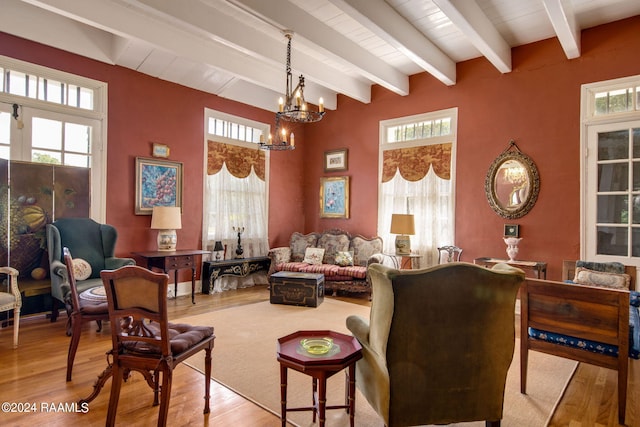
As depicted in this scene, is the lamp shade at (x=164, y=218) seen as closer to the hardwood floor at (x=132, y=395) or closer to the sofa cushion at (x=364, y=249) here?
the hardwood floor at (x=132, y=395)

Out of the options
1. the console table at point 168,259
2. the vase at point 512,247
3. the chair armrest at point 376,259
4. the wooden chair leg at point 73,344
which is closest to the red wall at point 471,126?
the vase at point 512,247

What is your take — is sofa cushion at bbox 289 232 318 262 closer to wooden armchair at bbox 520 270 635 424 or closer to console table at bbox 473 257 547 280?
console table at bbox 473 257 547 280

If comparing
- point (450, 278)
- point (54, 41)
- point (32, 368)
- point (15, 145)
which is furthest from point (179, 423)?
point (54, 41)

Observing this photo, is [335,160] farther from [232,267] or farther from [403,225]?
[232,267]

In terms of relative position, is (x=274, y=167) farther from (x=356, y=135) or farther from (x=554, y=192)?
(x=554, y=192)

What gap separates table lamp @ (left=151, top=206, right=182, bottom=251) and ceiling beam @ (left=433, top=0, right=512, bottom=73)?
4.06 m

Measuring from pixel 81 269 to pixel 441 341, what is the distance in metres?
3.92

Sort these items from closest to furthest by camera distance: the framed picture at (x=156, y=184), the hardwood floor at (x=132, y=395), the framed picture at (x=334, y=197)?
the hardwood floor at (x=132, y=395) → the framed picture at (x=156, y=184) → the framed picture at (x=334, y=197)

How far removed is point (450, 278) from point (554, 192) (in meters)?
3.77

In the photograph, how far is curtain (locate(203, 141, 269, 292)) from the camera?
602cm

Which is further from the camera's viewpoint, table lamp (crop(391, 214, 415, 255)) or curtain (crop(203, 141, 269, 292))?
curtain (crop(203, 141, 269, 292))

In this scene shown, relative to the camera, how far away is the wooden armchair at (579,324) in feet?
7.72

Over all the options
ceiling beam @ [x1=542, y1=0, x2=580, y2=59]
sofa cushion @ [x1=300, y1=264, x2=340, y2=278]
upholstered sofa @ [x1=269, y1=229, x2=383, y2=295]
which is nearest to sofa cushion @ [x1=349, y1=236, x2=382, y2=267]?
upholstered sofa @ [x1=269, y1=229, x2=383, y2=295]

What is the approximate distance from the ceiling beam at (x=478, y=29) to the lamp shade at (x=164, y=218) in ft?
13.3
